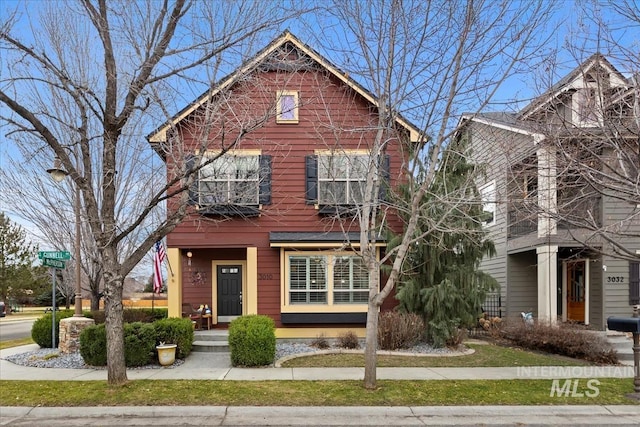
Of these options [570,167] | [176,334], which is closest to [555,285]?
[570,167]

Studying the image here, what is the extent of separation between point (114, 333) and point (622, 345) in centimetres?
1219

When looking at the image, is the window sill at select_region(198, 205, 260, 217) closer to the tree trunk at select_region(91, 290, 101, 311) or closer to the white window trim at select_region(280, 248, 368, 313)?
the white window trim at select_region(280, 248, 368, 313)

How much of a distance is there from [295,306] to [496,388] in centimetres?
704

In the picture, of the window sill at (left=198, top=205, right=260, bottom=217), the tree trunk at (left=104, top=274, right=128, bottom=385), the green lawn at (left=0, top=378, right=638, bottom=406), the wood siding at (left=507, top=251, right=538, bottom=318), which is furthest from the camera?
the wood siding at (left=507, top=251, right=538, bottom=318)

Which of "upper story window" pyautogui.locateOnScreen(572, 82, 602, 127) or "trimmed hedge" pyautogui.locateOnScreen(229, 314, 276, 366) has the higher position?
"upper story window" pyautogui.locateOnScreen(572, 82, 602, 127)

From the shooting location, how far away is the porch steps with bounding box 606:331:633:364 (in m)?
11.8

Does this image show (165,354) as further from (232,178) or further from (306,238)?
(232,178)

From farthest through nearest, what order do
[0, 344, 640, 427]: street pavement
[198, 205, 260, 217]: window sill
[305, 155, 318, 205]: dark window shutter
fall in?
[305, 155, 318, 205]: dark window shutter → [198, 205, 260, 217]: window sill → [0, 344, 640, 427]: street pavement

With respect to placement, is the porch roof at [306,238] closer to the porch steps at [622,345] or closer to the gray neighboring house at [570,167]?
the gray neighboring house at [570,167]

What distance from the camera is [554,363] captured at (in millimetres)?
10883

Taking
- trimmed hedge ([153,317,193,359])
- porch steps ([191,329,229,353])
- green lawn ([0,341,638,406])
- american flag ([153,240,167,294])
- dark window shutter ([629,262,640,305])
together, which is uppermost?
american flag ([153,240,167,294])

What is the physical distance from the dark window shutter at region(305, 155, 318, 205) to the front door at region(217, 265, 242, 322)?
366cm

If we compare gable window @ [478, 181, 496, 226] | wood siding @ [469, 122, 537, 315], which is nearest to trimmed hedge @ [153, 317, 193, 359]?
gable window @ [478, 181, 496, 226]

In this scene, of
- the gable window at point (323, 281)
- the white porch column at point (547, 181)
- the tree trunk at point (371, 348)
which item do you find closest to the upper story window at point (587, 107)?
the white porch column at point (547, 181)
